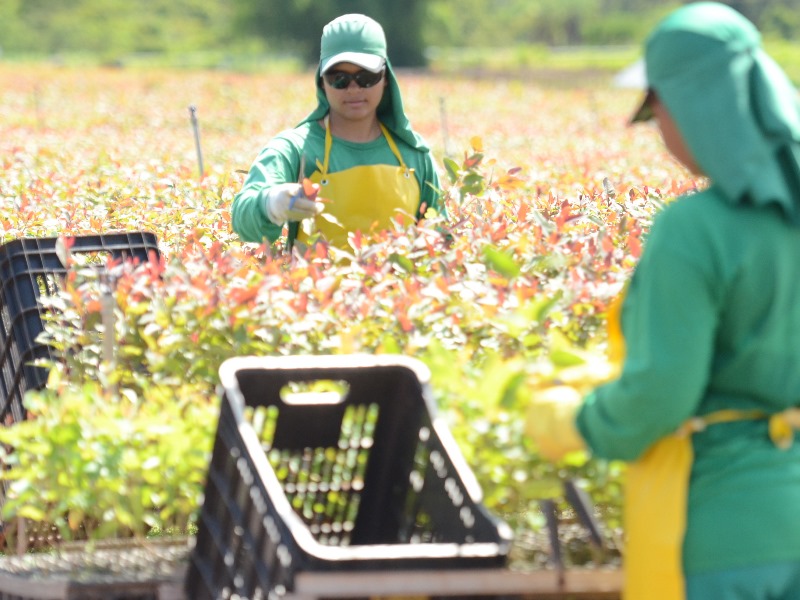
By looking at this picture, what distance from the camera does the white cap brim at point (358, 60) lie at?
4410 millimetres

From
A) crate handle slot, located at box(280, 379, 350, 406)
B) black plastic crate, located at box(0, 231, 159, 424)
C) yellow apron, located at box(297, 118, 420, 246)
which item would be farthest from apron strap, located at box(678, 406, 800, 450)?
yellow apron, located at box(297, 118, 420, 246)

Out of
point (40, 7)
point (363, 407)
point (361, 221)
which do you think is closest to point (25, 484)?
point (363, 407)

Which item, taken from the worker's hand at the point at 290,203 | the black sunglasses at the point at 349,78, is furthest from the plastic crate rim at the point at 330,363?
the black sunglasses at the point at 349,78

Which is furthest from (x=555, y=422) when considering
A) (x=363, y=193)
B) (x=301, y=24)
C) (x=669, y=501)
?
A: (x=301, y=24)

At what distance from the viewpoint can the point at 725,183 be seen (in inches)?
81.3

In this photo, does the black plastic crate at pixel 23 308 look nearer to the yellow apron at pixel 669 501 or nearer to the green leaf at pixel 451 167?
the green leaf at pixel 451 167

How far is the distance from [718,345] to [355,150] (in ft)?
8.49

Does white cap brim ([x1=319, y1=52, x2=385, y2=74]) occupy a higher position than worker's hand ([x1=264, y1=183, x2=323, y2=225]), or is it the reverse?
white cap brim ([x1=319, y1=52, x2=385, y2=74])

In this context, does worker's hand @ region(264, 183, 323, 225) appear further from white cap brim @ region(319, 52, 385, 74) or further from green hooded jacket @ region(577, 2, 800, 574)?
green hooded jacket @ region(577, 2, 800, 574)

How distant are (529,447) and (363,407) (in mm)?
385

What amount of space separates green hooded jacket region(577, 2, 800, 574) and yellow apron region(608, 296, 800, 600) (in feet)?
0.06

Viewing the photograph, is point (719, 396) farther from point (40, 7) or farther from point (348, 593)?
point (40, 7)

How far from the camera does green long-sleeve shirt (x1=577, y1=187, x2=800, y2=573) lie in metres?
2.04

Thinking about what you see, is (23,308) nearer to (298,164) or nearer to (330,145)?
(298,164)
